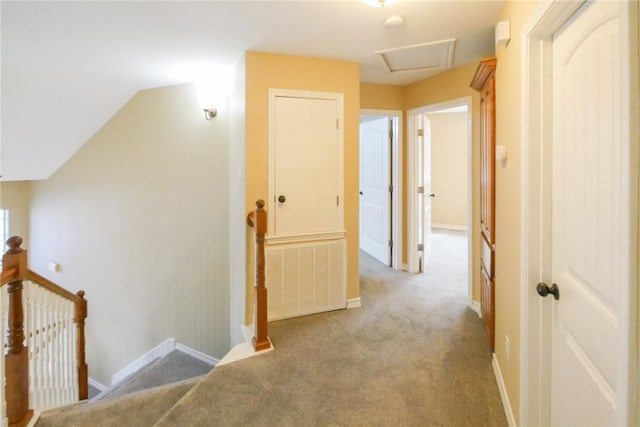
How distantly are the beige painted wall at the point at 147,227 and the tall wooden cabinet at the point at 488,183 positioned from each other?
7.40 ft

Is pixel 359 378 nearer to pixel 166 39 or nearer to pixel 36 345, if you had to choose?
pixel 36 345

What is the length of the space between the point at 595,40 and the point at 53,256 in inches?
254

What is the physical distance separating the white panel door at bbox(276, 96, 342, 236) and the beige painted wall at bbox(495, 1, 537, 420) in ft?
4.41

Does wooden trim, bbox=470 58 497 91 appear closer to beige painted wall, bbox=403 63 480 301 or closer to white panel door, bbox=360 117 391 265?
beige painted wall, bbox=403 63 480 301

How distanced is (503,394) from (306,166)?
2.07m

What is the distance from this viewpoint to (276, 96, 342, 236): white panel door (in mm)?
2938

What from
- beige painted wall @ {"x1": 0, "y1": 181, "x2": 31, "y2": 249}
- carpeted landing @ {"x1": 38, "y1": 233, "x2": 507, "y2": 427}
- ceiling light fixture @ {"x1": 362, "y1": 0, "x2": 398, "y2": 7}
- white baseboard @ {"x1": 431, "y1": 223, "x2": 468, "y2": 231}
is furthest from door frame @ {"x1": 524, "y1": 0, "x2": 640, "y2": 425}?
beige painted wall @ {"x1": 0, "y1": 181, "x2": 31, "y2": 249}

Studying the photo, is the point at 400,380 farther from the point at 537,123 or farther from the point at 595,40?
the point at 595,40

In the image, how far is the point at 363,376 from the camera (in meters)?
2.17

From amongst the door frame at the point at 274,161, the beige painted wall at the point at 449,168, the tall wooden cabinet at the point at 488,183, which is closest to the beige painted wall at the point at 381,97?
the door frame at the point at 274,161

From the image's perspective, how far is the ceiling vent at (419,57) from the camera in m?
2.75

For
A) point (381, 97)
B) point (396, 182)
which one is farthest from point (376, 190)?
point (381, 97)

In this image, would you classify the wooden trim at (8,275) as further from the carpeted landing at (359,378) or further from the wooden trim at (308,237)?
the wooden trim at (308,237)

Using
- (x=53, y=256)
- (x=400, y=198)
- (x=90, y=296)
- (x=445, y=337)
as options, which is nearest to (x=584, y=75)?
(x=445, y=337)
